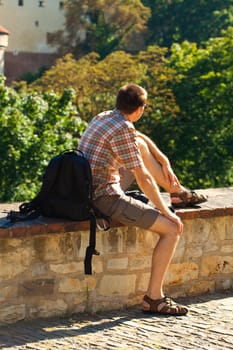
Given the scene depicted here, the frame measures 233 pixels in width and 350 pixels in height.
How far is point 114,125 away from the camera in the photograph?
6504 millimetres

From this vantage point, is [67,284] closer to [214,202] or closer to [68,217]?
[68,217]

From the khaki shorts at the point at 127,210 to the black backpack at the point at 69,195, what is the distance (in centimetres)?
6

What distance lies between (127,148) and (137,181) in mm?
217

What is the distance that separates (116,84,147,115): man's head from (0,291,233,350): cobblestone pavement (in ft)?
4.33

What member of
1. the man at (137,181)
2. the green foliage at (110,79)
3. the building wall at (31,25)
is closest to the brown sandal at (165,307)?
the man at (137,181)

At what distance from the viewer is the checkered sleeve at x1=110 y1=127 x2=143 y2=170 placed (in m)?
6.45

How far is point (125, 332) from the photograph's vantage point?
620 centimetres

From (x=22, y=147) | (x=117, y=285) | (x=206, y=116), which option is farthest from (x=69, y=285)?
(x=206, y=116)

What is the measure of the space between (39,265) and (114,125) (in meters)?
0.99

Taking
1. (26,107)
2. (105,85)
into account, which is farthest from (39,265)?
(105,85)

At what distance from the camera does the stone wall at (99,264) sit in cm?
631

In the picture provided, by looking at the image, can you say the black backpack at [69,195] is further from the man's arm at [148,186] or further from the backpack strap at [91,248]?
the man's arm at [148,186]

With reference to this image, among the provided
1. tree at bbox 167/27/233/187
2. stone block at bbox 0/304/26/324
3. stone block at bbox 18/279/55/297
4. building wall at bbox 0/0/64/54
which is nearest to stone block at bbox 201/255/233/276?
stone block at bbox 18/279/55/297

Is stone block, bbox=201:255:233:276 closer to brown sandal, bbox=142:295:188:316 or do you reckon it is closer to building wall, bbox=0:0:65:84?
brown sandal, bbox=142:295:188:316
